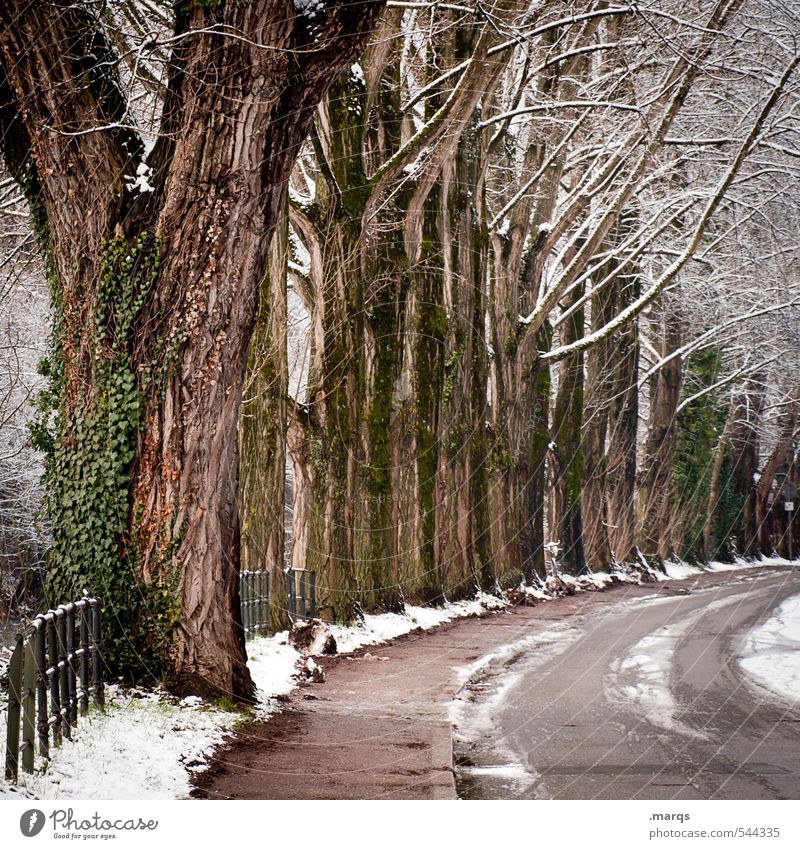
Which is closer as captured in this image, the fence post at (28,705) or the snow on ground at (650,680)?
the fence post at (28,705)

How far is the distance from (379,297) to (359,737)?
890cm

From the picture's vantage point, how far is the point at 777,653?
40.3 ft

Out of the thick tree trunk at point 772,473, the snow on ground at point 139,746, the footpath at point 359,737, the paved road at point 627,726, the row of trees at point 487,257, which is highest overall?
the row of trees at point 487,257

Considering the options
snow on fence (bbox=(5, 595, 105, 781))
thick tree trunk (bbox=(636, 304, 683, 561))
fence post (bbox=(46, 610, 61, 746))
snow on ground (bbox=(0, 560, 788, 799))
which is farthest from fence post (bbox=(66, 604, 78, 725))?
thick tree trunk (bbox=(636, 304, 683, 561))

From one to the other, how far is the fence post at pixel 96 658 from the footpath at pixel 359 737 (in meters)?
0.99

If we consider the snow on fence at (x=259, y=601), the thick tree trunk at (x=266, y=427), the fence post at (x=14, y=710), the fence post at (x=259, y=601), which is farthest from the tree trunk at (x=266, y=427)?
the fence post at (x=14, y=710)

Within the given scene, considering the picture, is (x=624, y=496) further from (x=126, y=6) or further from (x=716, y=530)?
(x=126, y=6)

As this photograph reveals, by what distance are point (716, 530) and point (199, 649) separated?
25605mm

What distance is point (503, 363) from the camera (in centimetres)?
2083

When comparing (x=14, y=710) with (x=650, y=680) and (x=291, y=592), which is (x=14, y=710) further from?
(x=291, y=592)

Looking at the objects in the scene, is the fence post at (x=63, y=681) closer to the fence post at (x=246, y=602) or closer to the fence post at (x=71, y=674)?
the fence post at (x=71, y=674)

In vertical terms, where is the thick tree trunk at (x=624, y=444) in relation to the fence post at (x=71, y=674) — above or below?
above

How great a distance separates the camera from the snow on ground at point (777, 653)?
33.7 ft

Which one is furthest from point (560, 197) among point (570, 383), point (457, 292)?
point (457, 292)
